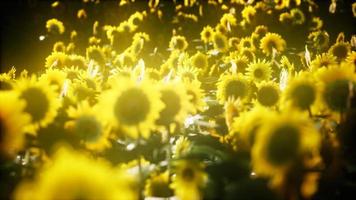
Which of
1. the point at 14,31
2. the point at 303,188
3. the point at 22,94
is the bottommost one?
the point at 303,188

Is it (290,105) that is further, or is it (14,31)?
(14,31)

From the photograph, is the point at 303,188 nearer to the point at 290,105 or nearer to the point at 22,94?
the point at 290,105

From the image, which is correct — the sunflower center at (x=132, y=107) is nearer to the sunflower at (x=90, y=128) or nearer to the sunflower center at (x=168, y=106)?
the sunflower at (x=90, y=128)

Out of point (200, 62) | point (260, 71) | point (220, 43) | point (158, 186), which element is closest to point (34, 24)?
point (220, 43)

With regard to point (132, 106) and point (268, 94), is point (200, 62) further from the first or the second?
point (132, 106)

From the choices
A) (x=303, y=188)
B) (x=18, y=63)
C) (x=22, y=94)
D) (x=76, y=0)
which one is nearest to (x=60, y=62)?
(x=22, y=94)

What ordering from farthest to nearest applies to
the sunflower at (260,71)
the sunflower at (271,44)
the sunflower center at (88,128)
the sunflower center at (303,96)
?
the sunflower at (271,44) < the sunflower at (260,71) < the sunflower center at (303,96) < the sunflower center at (88,128)

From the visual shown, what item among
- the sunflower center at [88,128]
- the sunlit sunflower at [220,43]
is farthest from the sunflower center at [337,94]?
the sunlit sunflower at [220,43]
